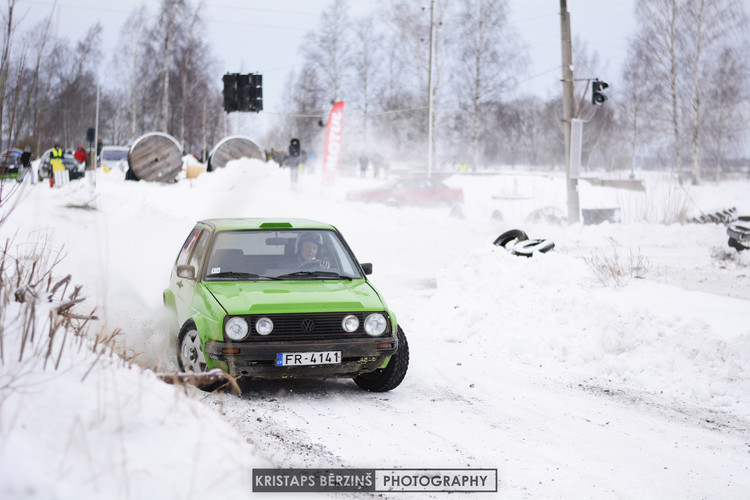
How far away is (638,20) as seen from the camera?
47.0 meters

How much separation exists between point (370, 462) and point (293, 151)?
26.9 meters

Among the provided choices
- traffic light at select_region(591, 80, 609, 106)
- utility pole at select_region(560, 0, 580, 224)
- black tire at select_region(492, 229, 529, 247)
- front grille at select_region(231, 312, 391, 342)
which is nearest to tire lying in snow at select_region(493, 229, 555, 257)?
black tire at select_region(492, 229, 529, 247)

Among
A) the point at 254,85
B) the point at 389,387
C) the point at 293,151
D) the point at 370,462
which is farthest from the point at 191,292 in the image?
the point at 293,151

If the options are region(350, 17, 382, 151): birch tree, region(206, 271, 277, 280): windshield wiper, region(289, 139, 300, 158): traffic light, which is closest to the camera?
region(206, 271, 277, 280): windshield wiper

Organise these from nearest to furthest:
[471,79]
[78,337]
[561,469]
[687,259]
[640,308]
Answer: [78,337]
[561,469]
[640,308]
[687,259]
[471,79]

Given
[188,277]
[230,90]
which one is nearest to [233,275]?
[188,277]

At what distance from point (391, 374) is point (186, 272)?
2.03 meters

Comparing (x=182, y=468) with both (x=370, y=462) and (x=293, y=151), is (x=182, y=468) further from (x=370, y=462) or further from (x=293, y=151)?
(x=293, y=151)

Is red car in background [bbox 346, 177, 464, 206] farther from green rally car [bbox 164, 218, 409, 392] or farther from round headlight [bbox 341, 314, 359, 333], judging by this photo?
round headlight [bbox 341, 314, 359, 333]

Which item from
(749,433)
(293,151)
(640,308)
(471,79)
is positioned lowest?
(749,433)

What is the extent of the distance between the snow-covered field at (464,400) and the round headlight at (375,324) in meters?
0.60

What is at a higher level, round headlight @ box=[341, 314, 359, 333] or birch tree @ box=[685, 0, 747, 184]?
birch tree @ box=[685, 0, 747, 184]

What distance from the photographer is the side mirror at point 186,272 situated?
6465 millimetres

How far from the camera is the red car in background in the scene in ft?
92.2
